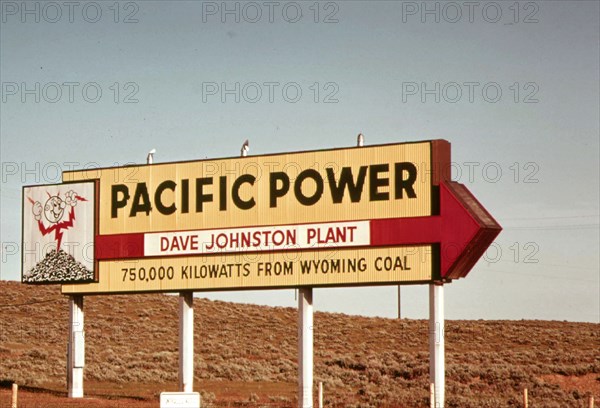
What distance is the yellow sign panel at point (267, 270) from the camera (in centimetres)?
3319

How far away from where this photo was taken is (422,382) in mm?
52969

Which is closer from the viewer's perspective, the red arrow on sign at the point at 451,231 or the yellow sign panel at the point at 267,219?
the red arrow on sign at the point at 451,231

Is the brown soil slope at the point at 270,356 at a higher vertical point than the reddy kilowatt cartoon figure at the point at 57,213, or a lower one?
lower

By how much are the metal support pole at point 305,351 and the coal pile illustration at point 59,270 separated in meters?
8.16

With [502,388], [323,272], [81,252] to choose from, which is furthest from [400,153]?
[502,388]

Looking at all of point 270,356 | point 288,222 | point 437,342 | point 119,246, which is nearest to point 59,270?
point 119,246

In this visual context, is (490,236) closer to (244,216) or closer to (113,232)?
(244,216)

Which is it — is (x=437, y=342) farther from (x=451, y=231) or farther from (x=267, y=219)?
(x=267, y=219)

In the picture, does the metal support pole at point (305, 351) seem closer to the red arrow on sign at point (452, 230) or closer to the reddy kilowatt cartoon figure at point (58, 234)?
the red arrow on sign at point (452, 230)

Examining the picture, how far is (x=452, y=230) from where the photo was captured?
32.6 meters

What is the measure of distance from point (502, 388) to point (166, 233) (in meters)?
21.1

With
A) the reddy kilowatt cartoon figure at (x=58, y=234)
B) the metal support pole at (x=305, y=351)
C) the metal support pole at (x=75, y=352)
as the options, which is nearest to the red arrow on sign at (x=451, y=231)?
the metal support pole at (x=305, y=351)

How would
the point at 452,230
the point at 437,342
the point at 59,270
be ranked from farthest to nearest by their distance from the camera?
the point at 59,270 → the point at 452,230 → the point at 437,342

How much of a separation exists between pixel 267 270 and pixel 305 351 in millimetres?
2883
